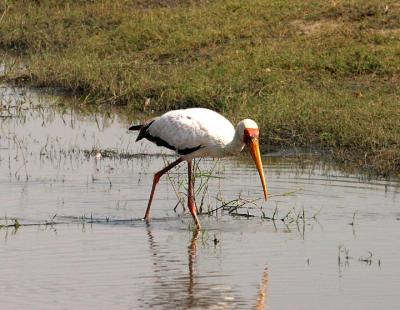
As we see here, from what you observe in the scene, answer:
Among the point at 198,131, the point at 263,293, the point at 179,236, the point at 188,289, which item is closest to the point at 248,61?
the point at 198,131

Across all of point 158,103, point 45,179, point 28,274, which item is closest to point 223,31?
point 158,103

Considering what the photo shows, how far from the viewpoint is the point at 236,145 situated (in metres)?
9.34

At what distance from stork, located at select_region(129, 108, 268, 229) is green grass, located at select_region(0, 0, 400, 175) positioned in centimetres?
185

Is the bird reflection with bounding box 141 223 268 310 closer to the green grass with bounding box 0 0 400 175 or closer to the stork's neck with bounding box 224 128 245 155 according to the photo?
the stork's neck with bounding box 224 128 245 155

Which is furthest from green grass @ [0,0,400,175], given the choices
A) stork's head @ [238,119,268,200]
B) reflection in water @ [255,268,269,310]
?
reflection in water @ [255,268,269,310]

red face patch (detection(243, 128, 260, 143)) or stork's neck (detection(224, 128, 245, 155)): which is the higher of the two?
red face patch (detection(243, 128, 260, 143))

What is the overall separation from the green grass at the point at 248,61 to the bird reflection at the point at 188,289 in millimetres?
3235

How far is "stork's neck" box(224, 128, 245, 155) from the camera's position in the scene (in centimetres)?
930

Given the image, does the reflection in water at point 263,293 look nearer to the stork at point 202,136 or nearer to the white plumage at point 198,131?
the stork at point 202,136

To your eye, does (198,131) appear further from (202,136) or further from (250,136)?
(250,136)

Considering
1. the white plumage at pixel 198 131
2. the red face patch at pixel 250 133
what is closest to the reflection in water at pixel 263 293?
the red face patch at pixel 250 133

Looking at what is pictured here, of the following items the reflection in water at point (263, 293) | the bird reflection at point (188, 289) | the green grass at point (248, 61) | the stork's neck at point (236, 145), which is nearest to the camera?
the reflection in water at point (263, 293)

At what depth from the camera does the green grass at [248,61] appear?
39.1ft

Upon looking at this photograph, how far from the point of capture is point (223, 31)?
1551 cm
